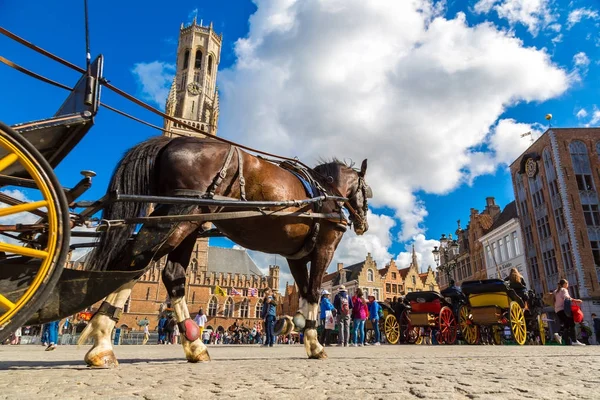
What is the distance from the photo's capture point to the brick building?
93.6ft

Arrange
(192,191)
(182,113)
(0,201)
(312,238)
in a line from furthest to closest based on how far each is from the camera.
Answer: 1. (182,113)
2. (312,238)
3. (192,191)
4. (0,201)

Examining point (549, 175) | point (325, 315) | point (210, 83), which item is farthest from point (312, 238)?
point (210, 83)

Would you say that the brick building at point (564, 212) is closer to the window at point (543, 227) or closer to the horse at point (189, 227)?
the window at point (543, 227)

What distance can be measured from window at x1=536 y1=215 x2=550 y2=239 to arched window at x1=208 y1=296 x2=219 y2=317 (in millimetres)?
44545

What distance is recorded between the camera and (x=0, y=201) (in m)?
3.02

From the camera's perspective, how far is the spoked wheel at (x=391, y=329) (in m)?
14.1

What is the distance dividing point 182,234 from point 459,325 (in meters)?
12.0

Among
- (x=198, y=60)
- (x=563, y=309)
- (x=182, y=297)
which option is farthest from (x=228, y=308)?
(x=182, y=297)

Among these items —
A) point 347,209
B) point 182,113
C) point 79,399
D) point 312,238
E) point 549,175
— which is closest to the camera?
point 79,399

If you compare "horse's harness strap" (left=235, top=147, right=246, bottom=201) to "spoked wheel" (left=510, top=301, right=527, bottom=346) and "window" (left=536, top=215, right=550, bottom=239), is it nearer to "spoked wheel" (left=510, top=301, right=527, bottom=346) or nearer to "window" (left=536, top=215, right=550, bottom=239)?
"spoked wheel" (left=510, top=301, right=527, bottom=346)

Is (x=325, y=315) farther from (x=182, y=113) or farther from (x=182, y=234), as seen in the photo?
(x=182, y=113)

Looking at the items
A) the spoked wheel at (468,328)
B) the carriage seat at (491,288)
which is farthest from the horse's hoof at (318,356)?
the spoked wheel at (468,328)

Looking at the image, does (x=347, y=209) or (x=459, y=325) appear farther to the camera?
(x=459, y=325)

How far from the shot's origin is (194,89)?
7906cm
